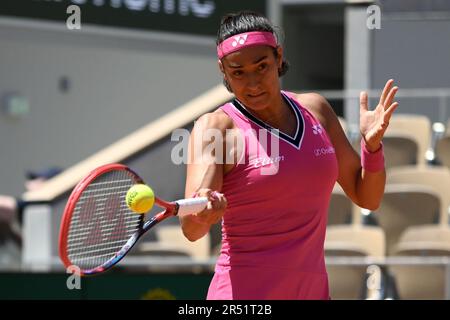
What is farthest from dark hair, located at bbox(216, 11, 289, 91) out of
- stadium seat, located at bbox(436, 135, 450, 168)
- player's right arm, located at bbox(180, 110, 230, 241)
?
stadium seat, located at bbox(436, 135, 450, 168)

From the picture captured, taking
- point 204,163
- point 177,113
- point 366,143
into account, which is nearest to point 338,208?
point 177,113

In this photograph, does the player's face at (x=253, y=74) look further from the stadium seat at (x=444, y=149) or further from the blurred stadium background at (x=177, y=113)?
the stadium seat at (x=444, y=149)

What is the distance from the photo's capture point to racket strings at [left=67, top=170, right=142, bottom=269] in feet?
12.4

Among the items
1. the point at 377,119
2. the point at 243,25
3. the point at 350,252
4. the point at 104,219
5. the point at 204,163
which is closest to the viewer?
the point at 204,163

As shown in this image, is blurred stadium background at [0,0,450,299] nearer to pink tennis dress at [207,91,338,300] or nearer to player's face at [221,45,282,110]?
pink tennis dress at [207,91,338,300]

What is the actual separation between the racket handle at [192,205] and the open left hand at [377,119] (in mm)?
750

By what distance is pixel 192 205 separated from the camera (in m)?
3.22

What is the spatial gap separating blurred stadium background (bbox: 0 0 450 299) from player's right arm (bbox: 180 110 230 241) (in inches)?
109

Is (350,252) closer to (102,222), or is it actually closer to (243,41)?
(102,222)

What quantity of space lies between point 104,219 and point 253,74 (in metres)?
0.92

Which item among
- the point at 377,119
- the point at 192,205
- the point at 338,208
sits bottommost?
the point at 338,208
